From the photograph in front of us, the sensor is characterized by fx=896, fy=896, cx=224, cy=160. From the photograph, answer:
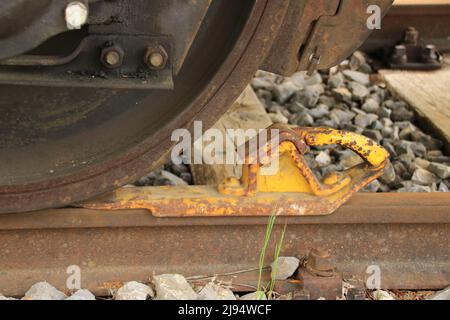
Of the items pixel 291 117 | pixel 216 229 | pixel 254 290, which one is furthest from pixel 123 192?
pixel 291 117

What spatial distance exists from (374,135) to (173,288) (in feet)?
5.78

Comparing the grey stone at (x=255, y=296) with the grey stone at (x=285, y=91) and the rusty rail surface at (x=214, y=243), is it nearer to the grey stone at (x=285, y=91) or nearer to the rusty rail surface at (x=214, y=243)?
the rusty rail surface at (x=214, y=243)

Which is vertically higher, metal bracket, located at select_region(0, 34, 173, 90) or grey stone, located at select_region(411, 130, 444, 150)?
grey stone, located at select_region(411, 130, 444, 150)

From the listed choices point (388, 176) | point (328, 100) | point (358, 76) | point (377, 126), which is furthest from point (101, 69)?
point (358, 76)

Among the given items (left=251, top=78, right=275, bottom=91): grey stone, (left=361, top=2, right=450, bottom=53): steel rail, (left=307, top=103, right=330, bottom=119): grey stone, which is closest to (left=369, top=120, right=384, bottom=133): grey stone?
(left=307, top=103, right=330, bottom=119): grey stone

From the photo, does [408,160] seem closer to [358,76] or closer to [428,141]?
[428,141]

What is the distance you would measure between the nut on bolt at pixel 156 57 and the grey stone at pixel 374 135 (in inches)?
76.1

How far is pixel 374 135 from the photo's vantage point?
4.28 meters

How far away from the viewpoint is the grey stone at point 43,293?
9.20 ft

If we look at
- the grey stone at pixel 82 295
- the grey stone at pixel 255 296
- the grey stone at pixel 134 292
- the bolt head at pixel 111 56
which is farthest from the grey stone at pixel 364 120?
the bolt head at pixel 111 56

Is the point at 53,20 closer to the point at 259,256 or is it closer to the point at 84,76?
the point at 84,76

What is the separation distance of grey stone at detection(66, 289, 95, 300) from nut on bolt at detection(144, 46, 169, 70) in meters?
0.77

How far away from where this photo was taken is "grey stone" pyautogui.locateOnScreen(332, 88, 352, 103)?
4.82 metres

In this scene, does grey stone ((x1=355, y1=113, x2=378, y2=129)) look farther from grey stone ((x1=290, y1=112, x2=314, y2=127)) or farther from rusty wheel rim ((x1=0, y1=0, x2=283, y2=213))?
rusty wheel rim ((x1=0, y1=0, x2=283, y2=213))
